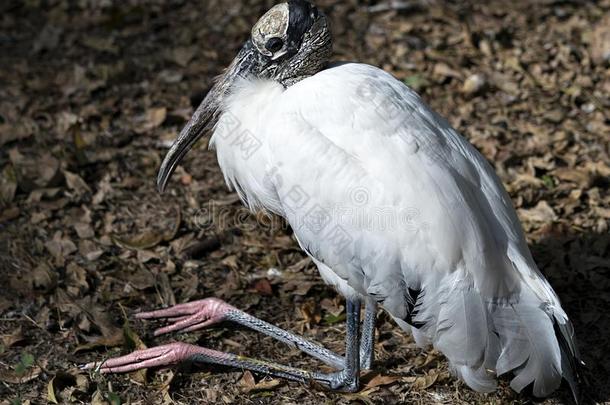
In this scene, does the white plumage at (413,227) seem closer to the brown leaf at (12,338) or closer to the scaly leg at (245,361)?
the scaly leg at (245,361)

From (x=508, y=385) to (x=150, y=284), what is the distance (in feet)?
6.22

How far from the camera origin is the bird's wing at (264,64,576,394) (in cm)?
347

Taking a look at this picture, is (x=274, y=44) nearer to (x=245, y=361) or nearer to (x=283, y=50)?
(x=283, y=50)

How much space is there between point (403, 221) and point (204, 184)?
2175 millimetres

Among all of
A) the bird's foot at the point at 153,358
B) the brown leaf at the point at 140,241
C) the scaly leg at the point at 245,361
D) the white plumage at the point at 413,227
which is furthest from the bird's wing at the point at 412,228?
the brown leaf at the point at 140,241

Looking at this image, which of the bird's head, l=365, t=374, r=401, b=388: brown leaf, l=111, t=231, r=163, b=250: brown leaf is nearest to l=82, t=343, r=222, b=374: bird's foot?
l=365, t=374, r=401, b=388: brown leaf

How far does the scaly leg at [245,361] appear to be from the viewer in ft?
12.8

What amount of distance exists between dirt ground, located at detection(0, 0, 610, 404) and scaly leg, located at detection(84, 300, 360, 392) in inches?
2.4

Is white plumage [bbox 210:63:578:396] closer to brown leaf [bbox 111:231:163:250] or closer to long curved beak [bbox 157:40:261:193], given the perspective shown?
long curved beak [bbox 157:40:261:193]

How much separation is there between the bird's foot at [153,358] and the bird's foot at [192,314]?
0.91 feet

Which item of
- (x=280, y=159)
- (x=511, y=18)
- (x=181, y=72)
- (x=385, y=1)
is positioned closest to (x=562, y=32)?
(x=511, y=18)

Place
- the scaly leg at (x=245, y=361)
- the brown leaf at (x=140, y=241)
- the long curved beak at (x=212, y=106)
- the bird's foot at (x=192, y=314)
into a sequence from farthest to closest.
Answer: the brown leaf at (x=140, y=241) → the bird's foot at (x=192, y=314) → the long curved beak at (x=212, y=106) → the scaly leg at (x=245, y=361)

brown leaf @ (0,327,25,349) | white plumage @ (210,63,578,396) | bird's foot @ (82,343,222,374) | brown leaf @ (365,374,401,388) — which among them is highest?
white plumage @ (210,63,578,396)

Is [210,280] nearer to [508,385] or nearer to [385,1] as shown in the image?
[508,385]
